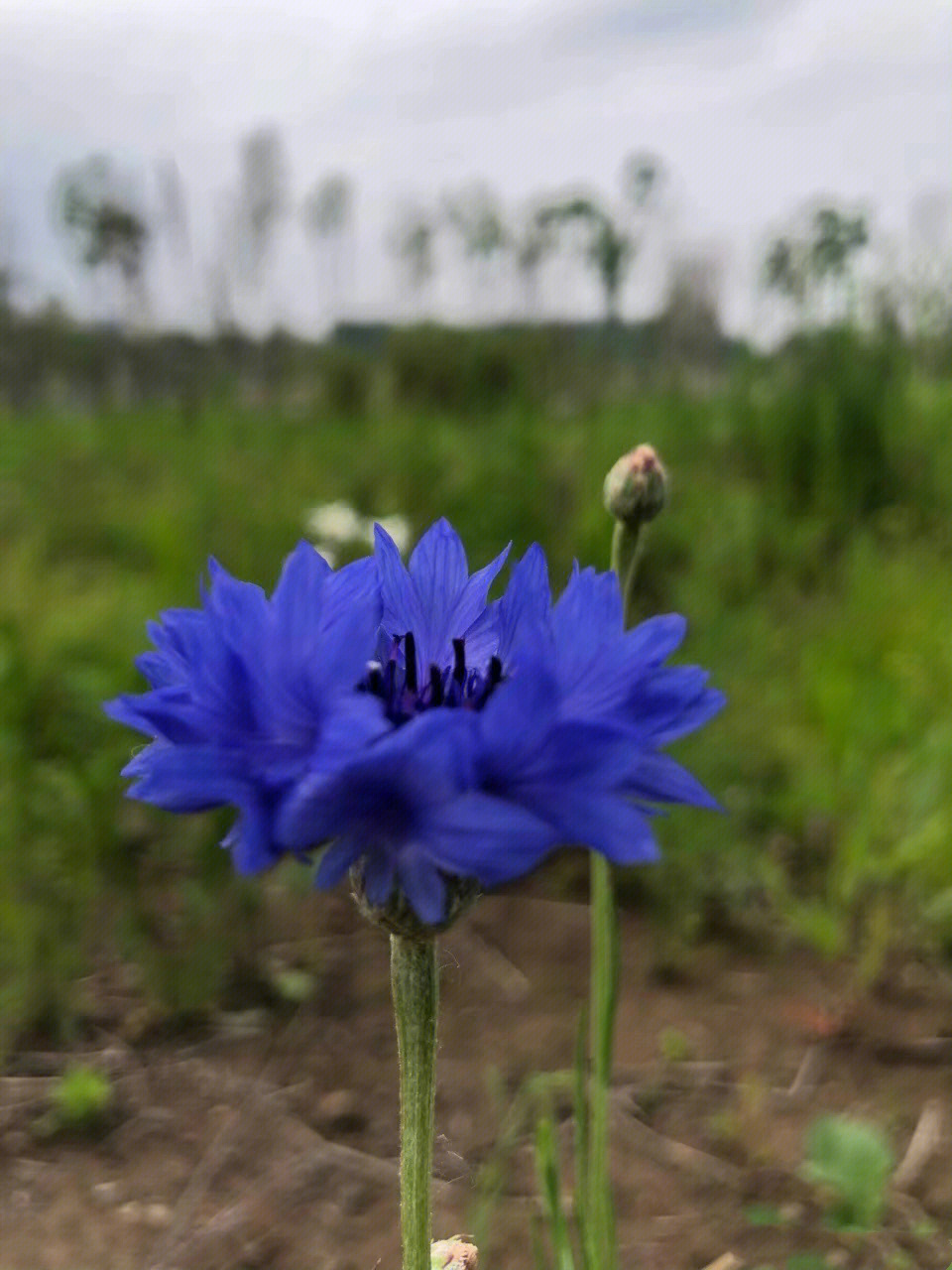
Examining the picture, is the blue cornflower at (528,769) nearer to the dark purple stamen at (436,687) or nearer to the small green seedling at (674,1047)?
the dark purple stamen at (436,687)

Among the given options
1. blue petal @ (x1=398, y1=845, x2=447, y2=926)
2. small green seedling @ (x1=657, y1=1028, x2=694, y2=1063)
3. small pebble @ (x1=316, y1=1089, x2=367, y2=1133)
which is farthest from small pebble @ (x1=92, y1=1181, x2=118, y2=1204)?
blue petal @ (x1=398, y1=845, x2=447, y2=926)

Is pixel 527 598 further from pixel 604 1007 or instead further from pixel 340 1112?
pixel 340 1112

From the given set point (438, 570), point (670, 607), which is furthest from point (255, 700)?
point (670, 607)

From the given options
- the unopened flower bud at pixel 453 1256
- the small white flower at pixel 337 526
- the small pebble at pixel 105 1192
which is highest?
the small white flower at pixel 337 526

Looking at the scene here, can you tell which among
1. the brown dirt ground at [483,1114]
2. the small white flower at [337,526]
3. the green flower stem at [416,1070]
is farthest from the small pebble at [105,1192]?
the small white flower at [337,526]

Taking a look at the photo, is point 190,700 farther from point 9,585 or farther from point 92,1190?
point 9,585

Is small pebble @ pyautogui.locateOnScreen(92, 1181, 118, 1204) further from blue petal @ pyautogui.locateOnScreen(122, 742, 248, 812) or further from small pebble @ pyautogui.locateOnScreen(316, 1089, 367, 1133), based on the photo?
blue petal @ pyautogui.locateOnScreen(122, 742, 248, 812)
